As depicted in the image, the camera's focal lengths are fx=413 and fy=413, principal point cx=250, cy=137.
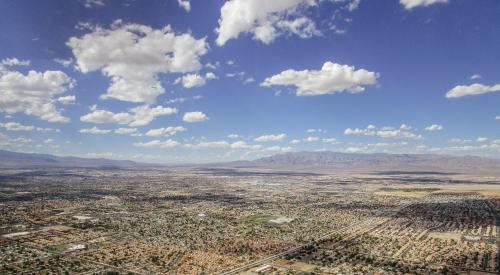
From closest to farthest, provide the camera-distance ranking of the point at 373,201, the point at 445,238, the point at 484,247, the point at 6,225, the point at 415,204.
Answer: the point at 484,247
the point at 445,238
the point at 6,225
the point at 415,204
the point at 373,201

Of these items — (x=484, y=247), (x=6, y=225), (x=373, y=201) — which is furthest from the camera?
(x=373, y=201)

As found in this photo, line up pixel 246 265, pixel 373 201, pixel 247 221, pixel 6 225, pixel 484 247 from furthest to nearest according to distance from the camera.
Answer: pixel 373 201, pixel 247 221, pixel 6 225, pixel 484 247, pixel 246 265

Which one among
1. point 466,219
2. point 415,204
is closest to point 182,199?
point 415,204

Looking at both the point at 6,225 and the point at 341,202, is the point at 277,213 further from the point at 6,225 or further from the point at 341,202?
the point at 6,225

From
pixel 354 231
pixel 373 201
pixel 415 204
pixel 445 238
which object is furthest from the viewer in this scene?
pixel 373 201

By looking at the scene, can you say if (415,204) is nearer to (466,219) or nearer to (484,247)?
(466,219)

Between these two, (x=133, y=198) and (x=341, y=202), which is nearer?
(x=341, y=202)

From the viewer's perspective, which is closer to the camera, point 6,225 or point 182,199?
point 6,225

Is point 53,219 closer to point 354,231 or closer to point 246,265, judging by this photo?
point 246,265

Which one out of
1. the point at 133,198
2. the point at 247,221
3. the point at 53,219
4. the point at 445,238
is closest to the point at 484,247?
the point at 445,238
